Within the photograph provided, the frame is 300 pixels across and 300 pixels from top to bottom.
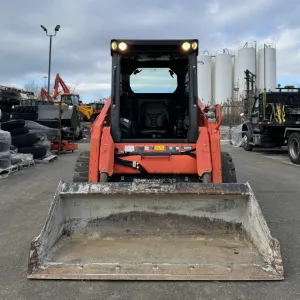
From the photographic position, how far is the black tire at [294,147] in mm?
12830

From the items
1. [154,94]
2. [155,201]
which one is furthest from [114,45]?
[155,201]

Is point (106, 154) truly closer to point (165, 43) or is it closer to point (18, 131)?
point (165, 43)

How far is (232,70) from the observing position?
46.7 m

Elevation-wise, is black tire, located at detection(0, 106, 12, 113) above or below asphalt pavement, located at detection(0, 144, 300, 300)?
above

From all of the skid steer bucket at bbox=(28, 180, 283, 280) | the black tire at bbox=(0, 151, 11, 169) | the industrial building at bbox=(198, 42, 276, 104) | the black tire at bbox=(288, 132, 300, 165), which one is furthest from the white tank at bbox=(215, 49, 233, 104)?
the skid steer bucket at bbox=(28, 180, 283, 280)

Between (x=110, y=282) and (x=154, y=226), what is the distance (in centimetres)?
103

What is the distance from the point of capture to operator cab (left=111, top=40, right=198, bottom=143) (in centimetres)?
550

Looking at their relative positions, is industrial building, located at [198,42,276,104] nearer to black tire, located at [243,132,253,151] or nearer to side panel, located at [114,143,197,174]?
black tire, located at [243,132,253,151]

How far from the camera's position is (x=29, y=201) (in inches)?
270

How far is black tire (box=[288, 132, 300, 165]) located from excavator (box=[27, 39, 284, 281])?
7.83 meters

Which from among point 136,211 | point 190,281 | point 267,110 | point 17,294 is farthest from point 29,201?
point 267,110

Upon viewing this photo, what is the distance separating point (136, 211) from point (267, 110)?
1257cm

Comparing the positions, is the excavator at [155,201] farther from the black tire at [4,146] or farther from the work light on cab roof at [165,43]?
the black tire at [4,146]

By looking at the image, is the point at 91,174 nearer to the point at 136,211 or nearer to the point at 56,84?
the point at 136,211
